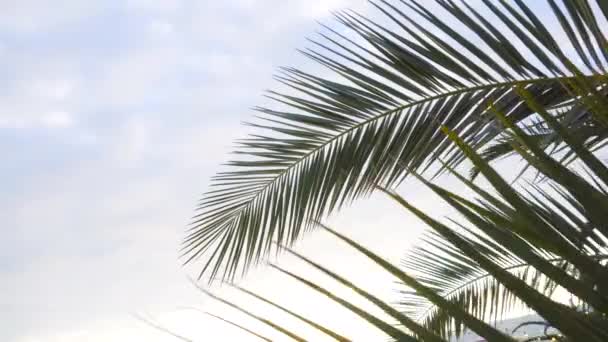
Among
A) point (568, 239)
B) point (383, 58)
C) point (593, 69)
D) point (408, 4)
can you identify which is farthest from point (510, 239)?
point (383, 58)

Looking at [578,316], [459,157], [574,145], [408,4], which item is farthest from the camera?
[459,157]

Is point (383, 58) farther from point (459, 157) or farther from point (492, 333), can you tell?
point (492, 333)

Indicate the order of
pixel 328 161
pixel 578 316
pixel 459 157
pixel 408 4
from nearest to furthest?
pixel 578 316
pixel 408 4
pixel 459 157
pixel 328 161

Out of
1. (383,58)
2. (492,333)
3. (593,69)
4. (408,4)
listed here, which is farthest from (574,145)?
(383,58)

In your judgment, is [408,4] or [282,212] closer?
[408,4]

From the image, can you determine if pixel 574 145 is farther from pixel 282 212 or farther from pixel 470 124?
pixel 282 212

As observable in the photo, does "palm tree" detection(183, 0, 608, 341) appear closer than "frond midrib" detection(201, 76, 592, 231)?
Yes

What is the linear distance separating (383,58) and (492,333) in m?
1.80

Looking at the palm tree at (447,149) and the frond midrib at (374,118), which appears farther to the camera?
the frond midrib at (374,118)

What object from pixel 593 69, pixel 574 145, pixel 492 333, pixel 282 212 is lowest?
pixel 492 333

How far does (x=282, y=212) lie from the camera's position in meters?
2.73

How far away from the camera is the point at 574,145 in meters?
0.52

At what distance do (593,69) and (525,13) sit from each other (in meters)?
0.22

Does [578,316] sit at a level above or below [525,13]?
below
